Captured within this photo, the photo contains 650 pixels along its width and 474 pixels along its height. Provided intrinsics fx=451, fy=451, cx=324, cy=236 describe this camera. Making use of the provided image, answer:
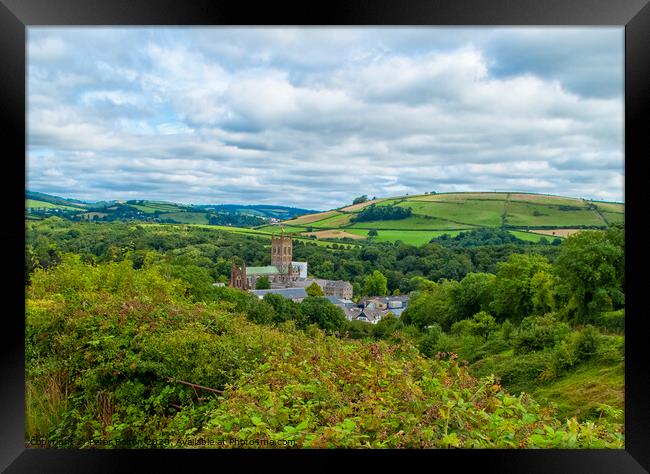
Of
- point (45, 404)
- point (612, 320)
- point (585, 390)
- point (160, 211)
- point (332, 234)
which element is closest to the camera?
point (45, 404)

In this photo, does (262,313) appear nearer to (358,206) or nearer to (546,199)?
(358,206)

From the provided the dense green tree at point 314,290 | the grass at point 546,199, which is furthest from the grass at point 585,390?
the dense green tree at point 314,290

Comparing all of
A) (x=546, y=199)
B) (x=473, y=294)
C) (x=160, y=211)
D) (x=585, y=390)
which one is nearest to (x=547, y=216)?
(x=546, y=199)

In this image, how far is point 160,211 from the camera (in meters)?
4.27

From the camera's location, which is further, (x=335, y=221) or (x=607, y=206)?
(x=335, y=221)

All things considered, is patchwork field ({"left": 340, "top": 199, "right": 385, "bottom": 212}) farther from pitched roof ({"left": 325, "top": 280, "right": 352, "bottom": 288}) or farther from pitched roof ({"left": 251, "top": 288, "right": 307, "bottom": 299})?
pitched roof ({"left": 251, "top": 288, "right": 307, "bottom": 299})

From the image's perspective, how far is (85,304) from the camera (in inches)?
122

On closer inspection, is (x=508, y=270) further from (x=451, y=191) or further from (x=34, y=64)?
(x=34, y=64)

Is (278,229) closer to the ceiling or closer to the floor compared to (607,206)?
closer to the floor

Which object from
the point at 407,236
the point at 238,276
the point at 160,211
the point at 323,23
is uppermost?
the point at 323,23

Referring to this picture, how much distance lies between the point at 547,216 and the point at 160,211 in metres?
3.62

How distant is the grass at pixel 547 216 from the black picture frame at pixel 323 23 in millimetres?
2404

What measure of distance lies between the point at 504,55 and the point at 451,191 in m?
1.15

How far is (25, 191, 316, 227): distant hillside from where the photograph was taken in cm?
396
